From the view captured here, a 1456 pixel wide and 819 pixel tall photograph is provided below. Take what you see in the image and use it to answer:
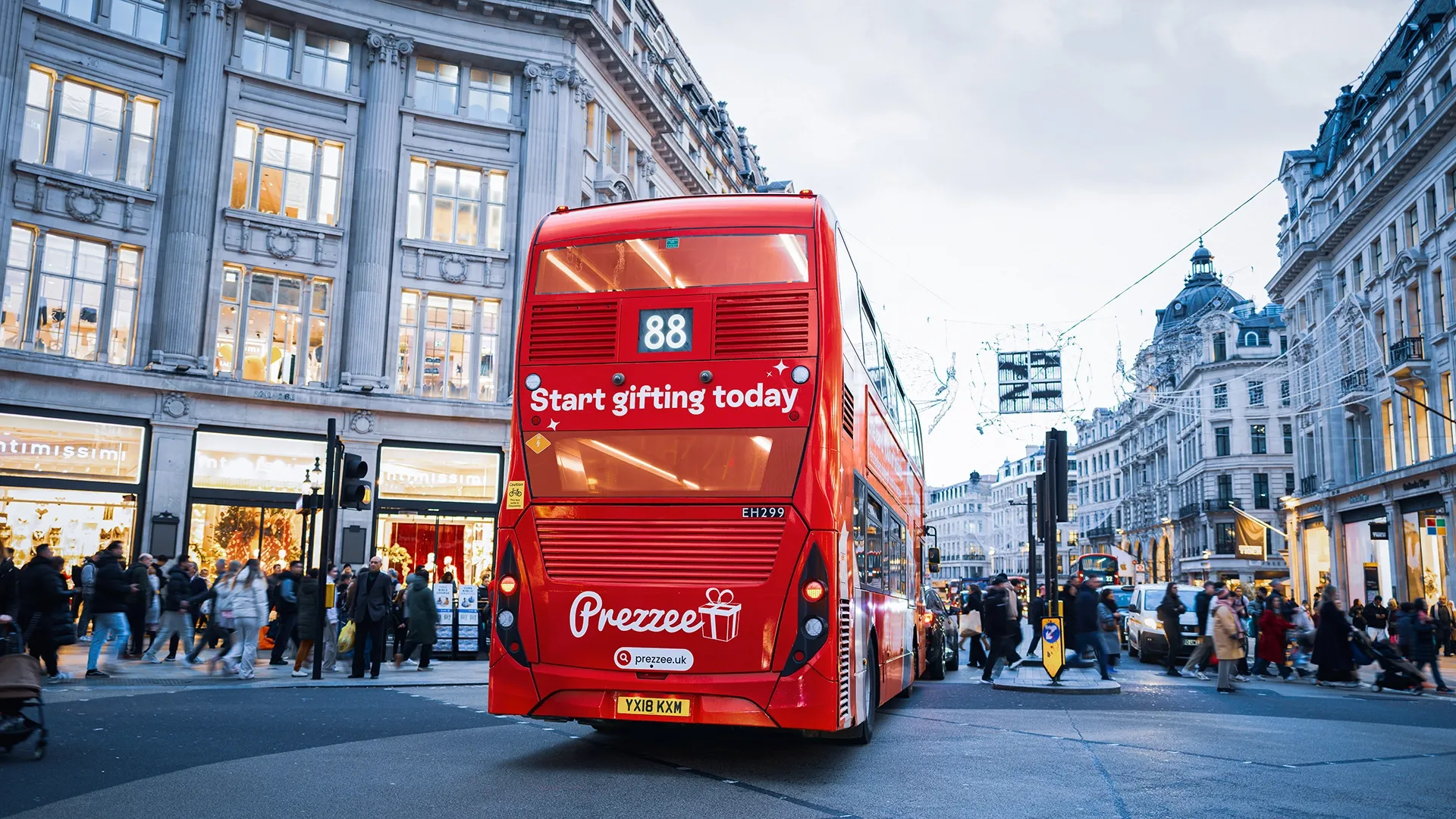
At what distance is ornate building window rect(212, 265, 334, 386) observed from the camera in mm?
29125

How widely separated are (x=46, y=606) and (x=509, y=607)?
6.64 m

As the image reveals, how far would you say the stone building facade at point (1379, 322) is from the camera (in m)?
37.4

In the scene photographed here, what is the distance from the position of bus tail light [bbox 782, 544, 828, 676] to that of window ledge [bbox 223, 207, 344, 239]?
82.0 feet

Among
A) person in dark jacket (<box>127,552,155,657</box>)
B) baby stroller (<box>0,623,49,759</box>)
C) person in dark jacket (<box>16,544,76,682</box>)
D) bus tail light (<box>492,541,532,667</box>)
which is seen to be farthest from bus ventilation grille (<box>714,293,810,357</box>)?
person in dark jacket (<box>127,552,155,657</box>)

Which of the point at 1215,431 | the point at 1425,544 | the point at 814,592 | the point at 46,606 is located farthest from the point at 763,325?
the point at 1215,431

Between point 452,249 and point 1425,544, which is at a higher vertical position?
point 452,249

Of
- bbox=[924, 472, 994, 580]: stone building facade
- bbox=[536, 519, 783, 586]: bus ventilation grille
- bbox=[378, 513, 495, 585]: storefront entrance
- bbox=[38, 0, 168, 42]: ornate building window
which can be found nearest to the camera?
bbox=[536, 519, 783, 586]: bus ventilation grille

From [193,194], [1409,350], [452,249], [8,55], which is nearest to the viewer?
[8,55]

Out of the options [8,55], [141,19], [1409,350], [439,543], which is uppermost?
[141,19]

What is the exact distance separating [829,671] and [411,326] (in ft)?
82.1

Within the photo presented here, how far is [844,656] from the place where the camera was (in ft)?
28.7

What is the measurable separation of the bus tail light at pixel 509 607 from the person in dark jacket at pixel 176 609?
Answer: 11.3m

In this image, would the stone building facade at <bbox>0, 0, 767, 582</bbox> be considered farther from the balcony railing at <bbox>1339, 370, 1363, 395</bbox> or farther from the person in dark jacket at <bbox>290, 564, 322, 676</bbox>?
the balcony railing at <bbox>1339, 370, 1363, 395</bbox>

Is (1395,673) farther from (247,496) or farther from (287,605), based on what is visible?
(247,496)
